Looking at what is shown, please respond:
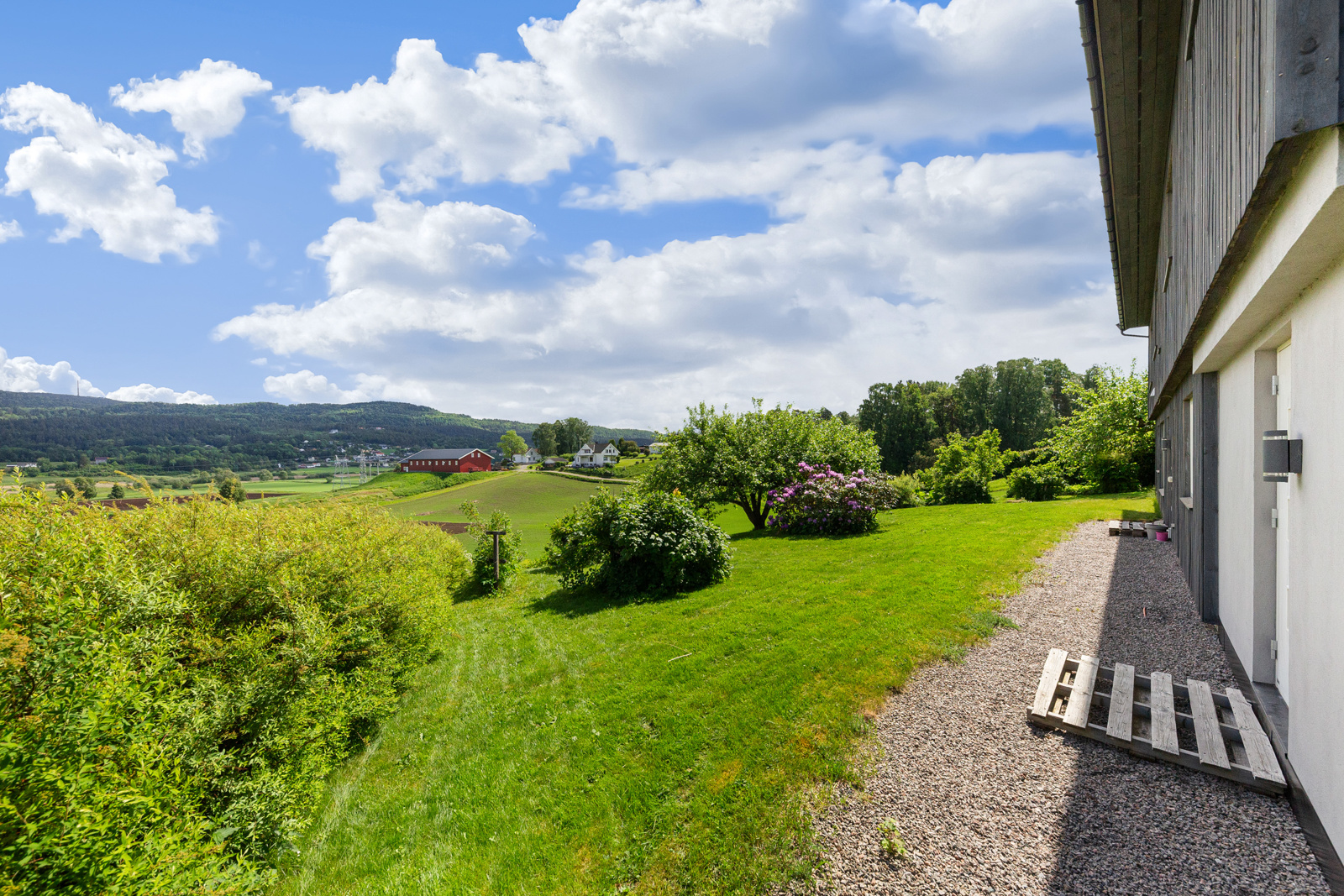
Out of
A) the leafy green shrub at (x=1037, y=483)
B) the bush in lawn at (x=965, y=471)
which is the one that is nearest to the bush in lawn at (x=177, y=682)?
the bush in lawn at (x=965, y=471)

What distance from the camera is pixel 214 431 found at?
59781mm

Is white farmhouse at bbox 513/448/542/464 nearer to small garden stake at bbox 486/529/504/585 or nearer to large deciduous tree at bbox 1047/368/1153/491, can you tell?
large deciduous tree at bbox 1047/368/1153/491

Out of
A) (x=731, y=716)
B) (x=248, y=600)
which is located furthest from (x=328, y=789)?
(x=731, y=716)

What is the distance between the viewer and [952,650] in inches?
216

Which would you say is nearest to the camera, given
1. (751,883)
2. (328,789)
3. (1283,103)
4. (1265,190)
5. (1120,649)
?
(1283,103)

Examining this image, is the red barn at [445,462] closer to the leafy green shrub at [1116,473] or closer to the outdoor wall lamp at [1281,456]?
the leafy green shrub at [1116,473]

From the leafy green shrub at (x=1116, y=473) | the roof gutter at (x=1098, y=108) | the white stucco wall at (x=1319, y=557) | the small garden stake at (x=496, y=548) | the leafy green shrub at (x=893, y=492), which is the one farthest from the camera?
the leafy green shrub at (x=1116, y=473)

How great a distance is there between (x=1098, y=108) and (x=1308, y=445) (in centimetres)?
591

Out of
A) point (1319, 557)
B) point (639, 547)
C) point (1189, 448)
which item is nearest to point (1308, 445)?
point (1319, 557)

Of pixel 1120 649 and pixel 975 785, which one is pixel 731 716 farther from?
pixel 1120 649

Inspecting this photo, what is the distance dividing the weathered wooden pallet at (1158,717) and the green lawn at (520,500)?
1816cm

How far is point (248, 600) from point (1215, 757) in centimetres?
749

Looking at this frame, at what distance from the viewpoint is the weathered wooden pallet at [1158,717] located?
3467 mm

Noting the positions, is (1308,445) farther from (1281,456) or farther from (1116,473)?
(1116,473)
